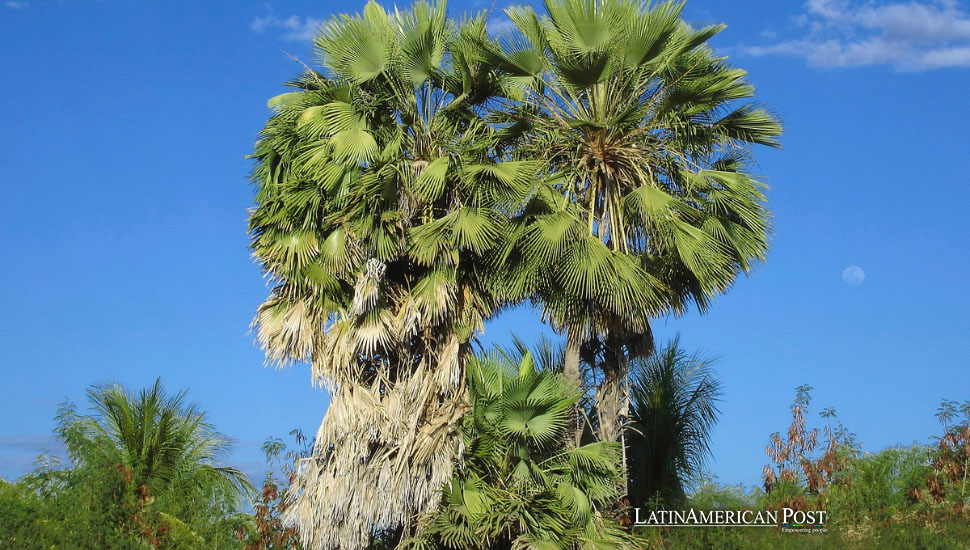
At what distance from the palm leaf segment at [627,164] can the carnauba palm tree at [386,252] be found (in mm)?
637

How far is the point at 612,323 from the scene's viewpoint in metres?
16.0

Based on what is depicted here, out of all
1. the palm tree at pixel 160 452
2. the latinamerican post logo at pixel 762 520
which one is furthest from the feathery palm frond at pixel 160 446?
the latinamerican post logo at pixel 762 520

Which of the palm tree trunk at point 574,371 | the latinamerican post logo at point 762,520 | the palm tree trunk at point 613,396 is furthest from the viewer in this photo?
the palm tree trunk at point 613,396

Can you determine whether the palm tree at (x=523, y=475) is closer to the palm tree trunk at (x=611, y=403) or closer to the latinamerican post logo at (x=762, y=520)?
the palm tree trunk at (x=611, y=403)

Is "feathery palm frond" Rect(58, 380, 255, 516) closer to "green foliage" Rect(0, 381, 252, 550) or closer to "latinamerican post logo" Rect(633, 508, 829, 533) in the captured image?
"green foliage" Rect(0, 381, 252, 550)

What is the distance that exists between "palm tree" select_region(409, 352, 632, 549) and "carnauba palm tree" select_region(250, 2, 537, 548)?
41 centimetres

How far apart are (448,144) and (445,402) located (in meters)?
3.78

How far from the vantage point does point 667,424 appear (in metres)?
19.3

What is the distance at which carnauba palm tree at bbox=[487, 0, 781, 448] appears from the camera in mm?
15359

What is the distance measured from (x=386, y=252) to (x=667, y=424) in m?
6.44

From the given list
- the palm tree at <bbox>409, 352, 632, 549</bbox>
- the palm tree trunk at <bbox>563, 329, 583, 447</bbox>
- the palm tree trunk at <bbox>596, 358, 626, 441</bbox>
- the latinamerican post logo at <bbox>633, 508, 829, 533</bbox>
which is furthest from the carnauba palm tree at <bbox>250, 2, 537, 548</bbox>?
the latinamerican post logo at <bbox>633, 508, 829, 533</bbox>

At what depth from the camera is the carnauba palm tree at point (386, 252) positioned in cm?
1552

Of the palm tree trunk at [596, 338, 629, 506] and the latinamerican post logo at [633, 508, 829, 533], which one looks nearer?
the latinamerican post logo at [633, 508, 829, 533]

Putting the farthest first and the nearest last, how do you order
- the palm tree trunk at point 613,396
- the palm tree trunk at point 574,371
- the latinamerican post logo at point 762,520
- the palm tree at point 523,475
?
the palm tree trunk at point 613,396, the palm tree trunk at point 574,371, the latinamerican post logo at point 762,520, the palm tree at point 523,475
